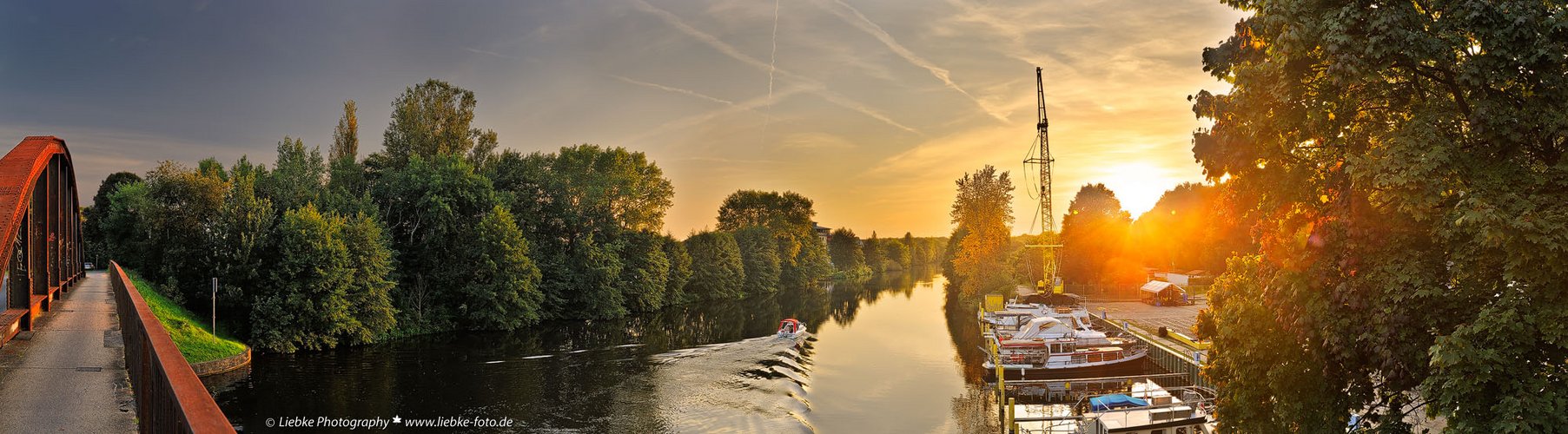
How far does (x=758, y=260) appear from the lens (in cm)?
8456

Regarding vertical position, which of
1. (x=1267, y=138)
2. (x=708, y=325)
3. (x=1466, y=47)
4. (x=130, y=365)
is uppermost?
(x=1466, y=47)

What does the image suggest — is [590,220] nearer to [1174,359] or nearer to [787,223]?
[1174,359]

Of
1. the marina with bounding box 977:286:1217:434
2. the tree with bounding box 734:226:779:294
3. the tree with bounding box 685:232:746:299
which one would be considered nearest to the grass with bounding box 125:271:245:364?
the marina with bounding box 977:286:1217:434

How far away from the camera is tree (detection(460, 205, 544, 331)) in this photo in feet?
149

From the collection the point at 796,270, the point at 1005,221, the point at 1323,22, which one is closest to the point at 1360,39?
the point at 1323,22

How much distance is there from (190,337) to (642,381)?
56.1 feet

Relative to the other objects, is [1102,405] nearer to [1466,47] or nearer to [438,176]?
[1466,47]

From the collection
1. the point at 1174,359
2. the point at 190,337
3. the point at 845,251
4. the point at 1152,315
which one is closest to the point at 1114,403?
the point at 1174,359

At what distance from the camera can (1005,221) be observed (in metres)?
69.6

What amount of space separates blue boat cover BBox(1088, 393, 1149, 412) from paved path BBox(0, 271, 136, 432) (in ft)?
71.5

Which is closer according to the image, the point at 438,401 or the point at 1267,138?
the point at 1267,138

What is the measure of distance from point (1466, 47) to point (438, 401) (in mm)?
27267

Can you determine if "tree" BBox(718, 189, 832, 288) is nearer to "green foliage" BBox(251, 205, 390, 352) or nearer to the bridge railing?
"green foliage" BBox(251, 205, 390, 352)

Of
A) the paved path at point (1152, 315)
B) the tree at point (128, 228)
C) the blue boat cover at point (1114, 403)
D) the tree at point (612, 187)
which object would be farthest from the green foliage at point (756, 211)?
the blue boat cover at point (1114, 403)
